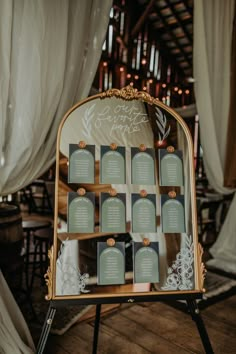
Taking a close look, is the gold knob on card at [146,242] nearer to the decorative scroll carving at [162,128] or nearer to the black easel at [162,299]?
the black easel at [162,299]

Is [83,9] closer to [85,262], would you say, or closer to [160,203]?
[160,203]

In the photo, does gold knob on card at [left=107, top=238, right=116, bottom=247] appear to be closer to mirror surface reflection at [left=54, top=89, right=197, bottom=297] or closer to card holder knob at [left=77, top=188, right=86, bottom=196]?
mirror surface reflection at [left=54, top=89, right=197, bottom=297]

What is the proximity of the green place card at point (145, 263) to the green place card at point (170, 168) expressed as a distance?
0.32 m

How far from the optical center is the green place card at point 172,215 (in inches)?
63.2

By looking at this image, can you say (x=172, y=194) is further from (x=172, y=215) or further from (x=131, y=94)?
(x=131, y=94)

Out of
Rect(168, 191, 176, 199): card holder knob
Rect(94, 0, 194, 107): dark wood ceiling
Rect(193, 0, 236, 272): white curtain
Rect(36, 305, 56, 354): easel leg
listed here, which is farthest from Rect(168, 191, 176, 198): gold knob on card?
Rect(94, 0, 194, 107): dark wood ceiling

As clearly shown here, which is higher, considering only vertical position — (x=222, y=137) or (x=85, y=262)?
(x=222, y=137)

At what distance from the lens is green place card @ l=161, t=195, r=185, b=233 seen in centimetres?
161

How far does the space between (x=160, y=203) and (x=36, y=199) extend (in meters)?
6.32

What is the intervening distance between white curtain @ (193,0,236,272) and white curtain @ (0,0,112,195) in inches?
66.1

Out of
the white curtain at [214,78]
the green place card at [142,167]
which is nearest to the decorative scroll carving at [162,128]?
the green place card at [142,167]

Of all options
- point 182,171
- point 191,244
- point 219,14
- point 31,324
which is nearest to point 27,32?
point 182,171

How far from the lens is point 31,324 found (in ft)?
7.69

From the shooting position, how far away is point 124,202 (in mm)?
1581
